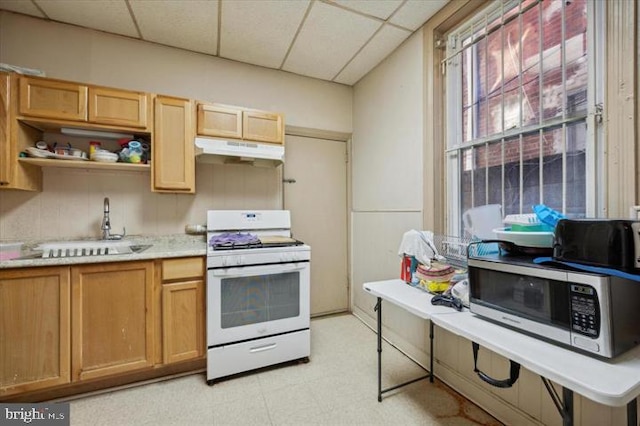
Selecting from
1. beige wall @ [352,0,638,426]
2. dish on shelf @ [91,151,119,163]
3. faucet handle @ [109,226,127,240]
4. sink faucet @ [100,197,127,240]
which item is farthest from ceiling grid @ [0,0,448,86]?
faucet handle @ [109,226,127,240]

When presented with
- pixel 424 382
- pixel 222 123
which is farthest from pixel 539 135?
pixel 222 123

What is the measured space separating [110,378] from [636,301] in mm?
2770

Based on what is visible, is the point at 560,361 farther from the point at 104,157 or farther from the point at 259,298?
the point at 104,157

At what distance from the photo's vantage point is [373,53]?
2455 mm

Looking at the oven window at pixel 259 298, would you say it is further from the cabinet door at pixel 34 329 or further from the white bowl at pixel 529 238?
the white bowl at pixel 529 238

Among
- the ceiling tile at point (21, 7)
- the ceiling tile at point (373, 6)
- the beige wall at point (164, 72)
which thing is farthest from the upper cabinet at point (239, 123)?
the ceiling tile at point (21, 7)

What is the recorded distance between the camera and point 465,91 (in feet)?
6.36

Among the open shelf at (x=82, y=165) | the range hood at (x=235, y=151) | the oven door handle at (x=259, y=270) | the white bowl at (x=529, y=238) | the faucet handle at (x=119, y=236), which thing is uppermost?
the range hood at (x=235, y=151)

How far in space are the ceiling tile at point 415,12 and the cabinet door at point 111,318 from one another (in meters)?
2.50

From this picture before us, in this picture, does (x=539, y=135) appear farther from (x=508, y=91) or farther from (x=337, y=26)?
(x=337, y=26)

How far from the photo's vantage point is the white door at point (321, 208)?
116 inches

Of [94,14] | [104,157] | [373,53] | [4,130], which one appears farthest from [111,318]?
[373,53]

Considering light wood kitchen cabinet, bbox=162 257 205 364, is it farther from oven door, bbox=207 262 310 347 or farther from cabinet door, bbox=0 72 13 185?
cabinet door, bbox=0 72 13 185

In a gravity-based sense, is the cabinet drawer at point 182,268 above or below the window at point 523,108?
below
